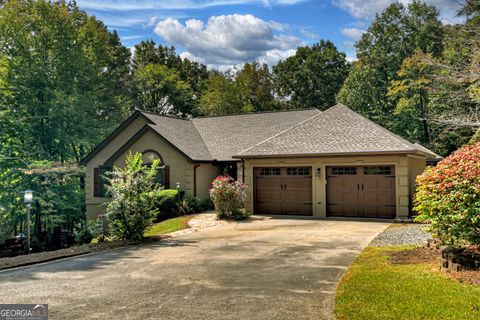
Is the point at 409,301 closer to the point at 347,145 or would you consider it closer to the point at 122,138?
the point at 347,145

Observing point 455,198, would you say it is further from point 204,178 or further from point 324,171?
point 204,178

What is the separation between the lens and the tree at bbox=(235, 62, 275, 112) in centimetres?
4669

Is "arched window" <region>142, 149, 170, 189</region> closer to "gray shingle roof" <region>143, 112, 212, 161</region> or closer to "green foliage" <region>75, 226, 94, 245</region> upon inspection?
"gray shingle roof" <region>143, 112, 212, 161</region>

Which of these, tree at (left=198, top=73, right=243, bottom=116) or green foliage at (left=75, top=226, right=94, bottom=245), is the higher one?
tree at (left=198, top=73, right=243, bottom=116)

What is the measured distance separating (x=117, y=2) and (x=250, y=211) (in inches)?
422

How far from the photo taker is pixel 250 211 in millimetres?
18859

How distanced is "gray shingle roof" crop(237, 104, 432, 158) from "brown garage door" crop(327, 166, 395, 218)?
0.95m

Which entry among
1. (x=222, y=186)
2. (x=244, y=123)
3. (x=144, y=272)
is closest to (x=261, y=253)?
(x=144, y=272)

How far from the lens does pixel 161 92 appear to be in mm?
44875

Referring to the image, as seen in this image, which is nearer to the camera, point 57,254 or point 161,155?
point 57,254

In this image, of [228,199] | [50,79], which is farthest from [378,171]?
[50,79]

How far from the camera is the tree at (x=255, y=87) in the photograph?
46.7 metres

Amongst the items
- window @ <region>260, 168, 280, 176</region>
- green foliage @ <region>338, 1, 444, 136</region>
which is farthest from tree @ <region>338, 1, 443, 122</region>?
window @ <region>260, 168, 280, 176</region>

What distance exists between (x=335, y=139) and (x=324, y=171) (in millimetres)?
1655
